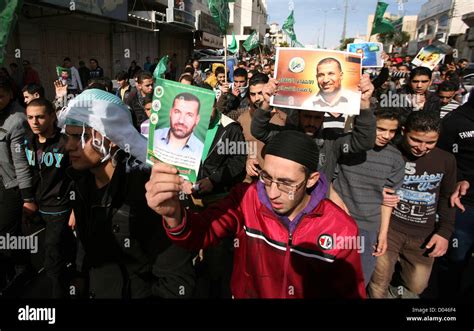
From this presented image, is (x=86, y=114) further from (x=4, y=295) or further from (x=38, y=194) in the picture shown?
(x=4, y=295)

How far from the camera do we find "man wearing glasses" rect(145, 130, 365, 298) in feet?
5.78

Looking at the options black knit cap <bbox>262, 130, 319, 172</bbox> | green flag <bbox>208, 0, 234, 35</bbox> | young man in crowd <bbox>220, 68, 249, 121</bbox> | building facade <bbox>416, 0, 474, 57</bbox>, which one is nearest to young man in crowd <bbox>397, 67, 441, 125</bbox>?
young man in crowd <bbox>220, 68, 249, 121</bbox>

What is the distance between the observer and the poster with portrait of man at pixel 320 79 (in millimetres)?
2539

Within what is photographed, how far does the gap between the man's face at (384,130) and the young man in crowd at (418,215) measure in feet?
0.52

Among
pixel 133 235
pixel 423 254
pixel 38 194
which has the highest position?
pixel 133 235

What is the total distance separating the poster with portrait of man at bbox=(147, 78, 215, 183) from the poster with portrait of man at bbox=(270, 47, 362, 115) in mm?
1271

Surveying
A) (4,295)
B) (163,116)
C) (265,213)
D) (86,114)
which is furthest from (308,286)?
(4,295)

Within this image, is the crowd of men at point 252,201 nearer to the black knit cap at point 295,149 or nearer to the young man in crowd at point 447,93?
the black knit cap at point 295,149

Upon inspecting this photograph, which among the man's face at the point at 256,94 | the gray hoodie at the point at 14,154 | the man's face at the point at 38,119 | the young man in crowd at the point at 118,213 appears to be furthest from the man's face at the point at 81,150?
the man's face at the point at 256,94

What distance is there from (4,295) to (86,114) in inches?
98.7

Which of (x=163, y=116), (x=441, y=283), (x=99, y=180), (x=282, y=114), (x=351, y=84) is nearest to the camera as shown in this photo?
(x=163, y=116)

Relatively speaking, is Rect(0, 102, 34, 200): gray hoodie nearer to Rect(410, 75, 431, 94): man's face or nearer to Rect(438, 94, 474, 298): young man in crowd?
Rect(438, 94, 474, 298): young man in crowd

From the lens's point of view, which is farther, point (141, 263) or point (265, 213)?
point (141, 263)

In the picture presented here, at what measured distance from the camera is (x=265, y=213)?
1.88 meters
